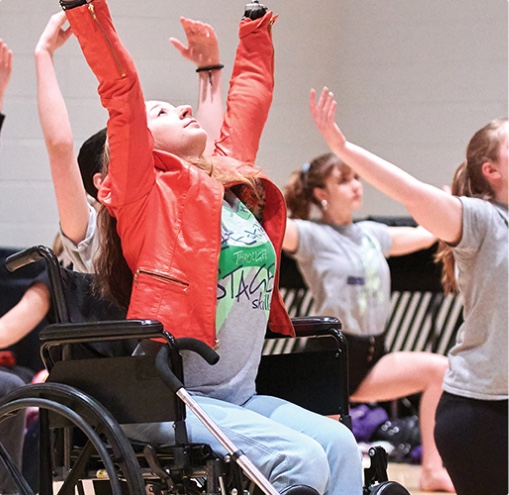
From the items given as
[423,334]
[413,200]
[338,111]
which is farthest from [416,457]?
[413,200]

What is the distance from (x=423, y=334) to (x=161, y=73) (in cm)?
202

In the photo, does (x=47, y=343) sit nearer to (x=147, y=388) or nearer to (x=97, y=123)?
(x=147, y=388)

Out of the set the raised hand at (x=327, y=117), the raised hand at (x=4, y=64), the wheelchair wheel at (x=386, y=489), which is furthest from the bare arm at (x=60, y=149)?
the wheelchair wheel at (x=386, y=489)

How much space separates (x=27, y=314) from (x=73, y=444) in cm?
126

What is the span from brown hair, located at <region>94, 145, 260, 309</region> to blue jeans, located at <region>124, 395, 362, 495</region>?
323mm

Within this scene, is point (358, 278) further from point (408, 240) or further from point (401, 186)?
point (401, 186)

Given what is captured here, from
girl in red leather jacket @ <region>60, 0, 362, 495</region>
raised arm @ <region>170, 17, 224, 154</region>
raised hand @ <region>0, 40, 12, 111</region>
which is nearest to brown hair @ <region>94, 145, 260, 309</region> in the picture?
girl in red leather jacket @ <region>60, 0, 362, 495</region>

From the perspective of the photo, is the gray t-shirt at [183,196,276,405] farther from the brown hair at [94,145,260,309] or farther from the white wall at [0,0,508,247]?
the white wall at [0,0,508,247]

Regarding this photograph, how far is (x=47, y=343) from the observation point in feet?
6.17

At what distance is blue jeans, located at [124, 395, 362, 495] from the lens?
5.89 feet

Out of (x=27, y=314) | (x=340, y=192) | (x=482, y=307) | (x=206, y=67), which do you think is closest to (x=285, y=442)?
(x=482, y=307)

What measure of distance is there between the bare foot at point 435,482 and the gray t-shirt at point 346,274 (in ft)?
1.91

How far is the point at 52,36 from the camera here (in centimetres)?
223

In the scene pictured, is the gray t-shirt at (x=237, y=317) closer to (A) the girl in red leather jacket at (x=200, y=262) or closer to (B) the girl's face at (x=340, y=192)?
(A) the girl in red leather jacket at (x=200, y=262)
